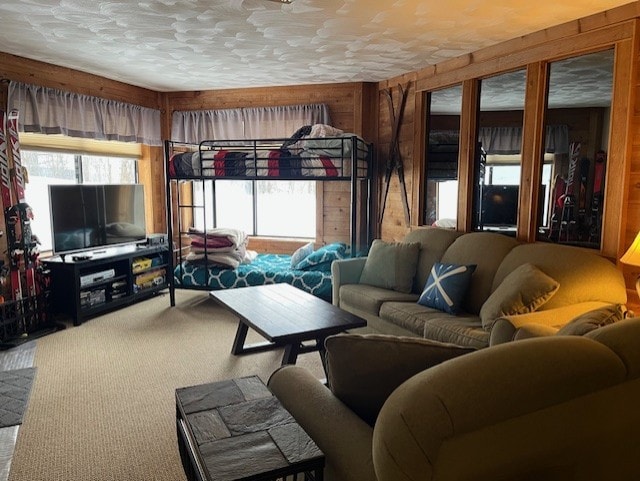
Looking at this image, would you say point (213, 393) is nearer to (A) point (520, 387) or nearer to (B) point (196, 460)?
(B) point (196, 460)

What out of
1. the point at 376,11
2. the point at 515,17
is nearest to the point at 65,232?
the point at 376,11

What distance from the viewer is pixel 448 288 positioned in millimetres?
3354

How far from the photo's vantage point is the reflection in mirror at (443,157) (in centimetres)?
437

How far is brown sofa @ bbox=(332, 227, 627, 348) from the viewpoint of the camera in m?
2.76

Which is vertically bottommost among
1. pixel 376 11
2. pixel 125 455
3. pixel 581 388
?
pixel 125 455

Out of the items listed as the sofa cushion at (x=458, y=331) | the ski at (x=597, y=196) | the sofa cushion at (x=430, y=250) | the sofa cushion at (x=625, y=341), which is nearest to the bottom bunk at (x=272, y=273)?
the sofa cushion at (x=430, y=250)

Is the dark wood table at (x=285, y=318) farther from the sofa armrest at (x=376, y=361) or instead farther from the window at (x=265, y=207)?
the window at (x=265, y=207)

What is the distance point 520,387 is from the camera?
109 cm

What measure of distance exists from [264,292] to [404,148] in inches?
87.5

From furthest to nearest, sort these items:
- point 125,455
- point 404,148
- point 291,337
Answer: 1. point 404,148
2. point 291,337
3. point 125,455

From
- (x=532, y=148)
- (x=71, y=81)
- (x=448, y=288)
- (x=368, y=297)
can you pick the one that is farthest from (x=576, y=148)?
(x=71, y=81)

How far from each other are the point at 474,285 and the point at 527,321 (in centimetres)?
104

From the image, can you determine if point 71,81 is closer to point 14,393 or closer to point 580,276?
point 14,393

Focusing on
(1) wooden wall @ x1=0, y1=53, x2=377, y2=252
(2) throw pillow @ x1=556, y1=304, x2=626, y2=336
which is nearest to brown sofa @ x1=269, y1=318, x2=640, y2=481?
(2) throw pillow @ x1=556, y1=304, x2=626, y2=336
